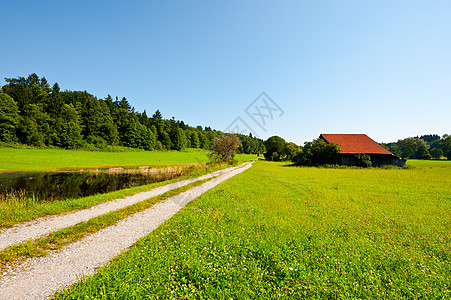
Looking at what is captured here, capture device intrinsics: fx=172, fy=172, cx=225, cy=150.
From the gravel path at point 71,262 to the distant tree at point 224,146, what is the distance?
39.3 m

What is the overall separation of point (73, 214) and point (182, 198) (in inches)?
243

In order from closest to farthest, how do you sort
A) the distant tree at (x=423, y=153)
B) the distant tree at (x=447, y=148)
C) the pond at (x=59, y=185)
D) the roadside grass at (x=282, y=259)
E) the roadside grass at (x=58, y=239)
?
the roadside grass at (x=282, y=259), the roadside grass at (x=58, y=239), the pond at (x=59, y=185), the distant tree at (x=447, y=148), the distant tree at (x=423, y=153)

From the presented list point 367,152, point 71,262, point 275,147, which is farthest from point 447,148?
point 71,262

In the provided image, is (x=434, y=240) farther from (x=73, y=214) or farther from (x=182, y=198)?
(x=73, y=214)

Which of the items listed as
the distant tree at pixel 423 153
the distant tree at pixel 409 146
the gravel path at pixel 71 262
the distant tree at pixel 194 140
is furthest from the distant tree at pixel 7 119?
the distant tree at pixel 423 153

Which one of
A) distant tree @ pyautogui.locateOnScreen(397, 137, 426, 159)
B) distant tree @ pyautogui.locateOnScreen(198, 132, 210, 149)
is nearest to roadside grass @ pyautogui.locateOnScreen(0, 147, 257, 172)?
distant tree @ pyautogui.locateOnScreen(198, 132, 210, 149)

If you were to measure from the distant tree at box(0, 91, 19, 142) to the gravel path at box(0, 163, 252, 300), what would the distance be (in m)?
71.7

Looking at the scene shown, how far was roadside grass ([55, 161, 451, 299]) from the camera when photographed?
3869mm

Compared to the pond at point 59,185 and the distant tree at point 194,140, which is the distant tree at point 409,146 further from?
the pond at point 59,185

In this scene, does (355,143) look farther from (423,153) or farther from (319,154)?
(423,153)

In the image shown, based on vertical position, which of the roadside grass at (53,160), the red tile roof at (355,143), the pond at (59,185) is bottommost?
the pond at (59,185)

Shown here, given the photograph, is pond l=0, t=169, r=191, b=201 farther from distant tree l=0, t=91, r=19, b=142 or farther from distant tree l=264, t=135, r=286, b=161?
distant tree l=264, t=135, r=286, b=161

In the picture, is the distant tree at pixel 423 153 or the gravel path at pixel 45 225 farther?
the distant tree at pixel 423 153

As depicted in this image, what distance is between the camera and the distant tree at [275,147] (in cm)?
7281
